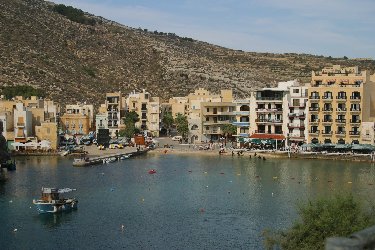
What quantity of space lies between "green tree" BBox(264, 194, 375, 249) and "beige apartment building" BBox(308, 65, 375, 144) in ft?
209

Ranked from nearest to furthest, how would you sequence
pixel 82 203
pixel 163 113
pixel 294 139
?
pixel 82 203 < pixel 294 139 < pixel 163 113

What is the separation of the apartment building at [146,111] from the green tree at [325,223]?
299 ft

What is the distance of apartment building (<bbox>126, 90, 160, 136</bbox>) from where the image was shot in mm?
120500

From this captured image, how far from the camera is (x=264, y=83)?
18250 centimetres

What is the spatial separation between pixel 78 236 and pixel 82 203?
38.5ft

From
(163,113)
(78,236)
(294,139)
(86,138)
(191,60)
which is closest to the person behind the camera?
(78,236)

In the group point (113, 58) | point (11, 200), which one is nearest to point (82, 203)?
point (11, 200)

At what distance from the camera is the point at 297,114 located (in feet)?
318

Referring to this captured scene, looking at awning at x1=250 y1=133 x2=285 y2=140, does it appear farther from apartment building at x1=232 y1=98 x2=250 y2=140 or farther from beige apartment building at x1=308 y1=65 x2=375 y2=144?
beige apartment building at x1=308 y1=65 x2=375 y2=144

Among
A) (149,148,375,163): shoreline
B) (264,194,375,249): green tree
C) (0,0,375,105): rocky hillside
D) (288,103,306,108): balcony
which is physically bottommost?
(264,194,375,249): green tree

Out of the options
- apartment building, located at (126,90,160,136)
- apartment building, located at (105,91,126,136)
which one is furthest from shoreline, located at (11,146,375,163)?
apartment building, located at (126,90,160,136)

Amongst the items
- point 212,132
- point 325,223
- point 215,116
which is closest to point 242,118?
point 215,116

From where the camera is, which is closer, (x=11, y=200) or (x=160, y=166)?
(x=11, y=200)

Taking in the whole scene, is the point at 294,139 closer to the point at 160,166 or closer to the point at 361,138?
the point at 361,138
